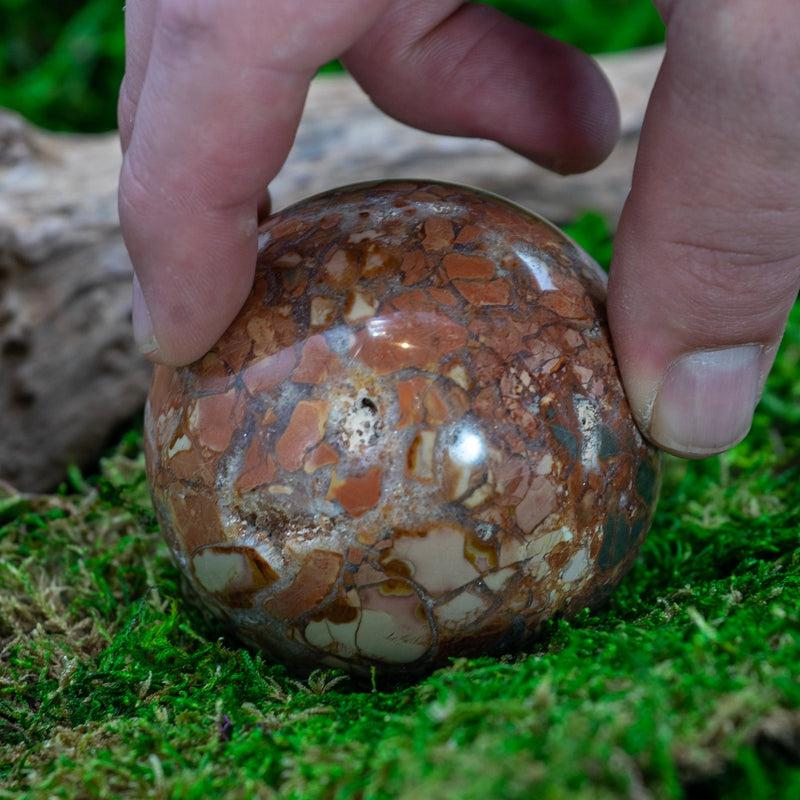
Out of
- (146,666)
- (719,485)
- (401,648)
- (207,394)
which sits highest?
(207,394)

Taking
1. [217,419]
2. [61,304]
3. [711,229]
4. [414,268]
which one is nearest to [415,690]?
[217,419]

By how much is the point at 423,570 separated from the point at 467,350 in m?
0.33

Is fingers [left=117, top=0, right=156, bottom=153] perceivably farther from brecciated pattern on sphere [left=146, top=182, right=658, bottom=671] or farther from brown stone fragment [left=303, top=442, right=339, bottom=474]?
brown stone fragment [left=303, top=442, right=339, bottom=474]

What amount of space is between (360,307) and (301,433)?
21 cm

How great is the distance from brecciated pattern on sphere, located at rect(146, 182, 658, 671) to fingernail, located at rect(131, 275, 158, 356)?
0.08 meters

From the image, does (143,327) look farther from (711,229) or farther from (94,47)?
(94,47)

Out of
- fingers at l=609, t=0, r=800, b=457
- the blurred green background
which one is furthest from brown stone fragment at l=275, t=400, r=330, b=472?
the blurred green background

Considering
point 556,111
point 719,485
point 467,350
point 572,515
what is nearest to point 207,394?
point 467,350

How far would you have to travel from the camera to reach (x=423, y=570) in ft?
4.66

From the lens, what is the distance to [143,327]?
1.55 m

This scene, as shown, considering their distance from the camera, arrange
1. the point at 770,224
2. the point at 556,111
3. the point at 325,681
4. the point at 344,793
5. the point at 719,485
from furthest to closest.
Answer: the point at 719,485
the point at 556,111
the point at 325,681
the point at 770,224
the point at 344,793

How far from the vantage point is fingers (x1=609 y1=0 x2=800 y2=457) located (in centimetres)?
124

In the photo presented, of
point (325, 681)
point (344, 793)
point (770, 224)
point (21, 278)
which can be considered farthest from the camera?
point (21, 278)

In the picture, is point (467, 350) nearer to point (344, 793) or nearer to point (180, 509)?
point (180, 509)
